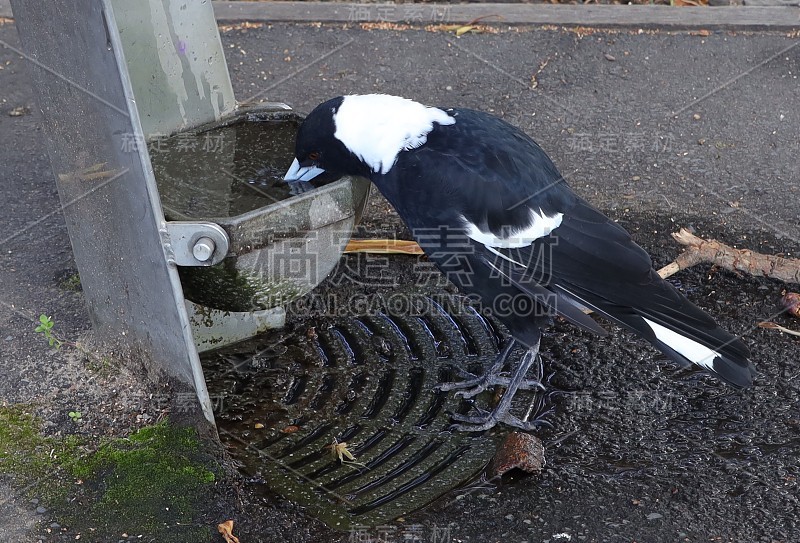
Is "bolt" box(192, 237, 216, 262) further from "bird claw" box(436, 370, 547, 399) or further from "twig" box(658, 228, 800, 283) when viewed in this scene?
"twig" box(658, 228, 800, 283)

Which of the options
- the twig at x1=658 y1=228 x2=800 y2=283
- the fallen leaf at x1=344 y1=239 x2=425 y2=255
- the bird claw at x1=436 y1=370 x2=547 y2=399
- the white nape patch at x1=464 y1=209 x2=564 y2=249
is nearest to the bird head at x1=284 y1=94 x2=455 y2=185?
the white nape patch at x1=464 y1=209 x2=564 y2=249

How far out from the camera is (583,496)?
2148 millimetres

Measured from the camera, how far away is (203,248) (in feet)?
6.77

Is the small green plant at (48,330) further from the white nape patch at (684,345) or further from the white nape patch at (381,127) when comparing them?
the white nape patch at (684,345)

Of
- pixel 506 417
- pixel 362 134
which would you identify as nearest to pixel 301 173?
pixel 362 134

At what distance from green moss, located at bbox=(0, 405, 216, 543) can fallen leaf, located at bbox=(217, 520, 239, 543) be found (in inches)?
1.6

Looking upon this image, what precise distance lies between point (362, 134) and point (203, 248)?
0.64 m

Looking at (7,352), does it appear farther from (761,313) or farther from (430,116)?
(761,313)

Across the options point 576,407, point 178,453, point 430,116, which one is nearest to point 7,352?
point 178,453

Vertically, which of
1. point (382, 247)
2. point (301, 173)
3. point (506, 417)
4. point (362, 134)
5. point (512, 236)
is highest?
point (362, 134)

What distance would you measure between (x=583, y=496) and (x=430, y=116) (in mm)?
1118

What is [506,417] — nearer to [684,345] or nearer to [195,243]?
[684,345]

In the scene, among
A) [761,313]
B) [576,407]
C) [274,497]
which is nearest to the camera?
[274,497]

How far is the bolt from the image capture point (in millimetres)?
2059
